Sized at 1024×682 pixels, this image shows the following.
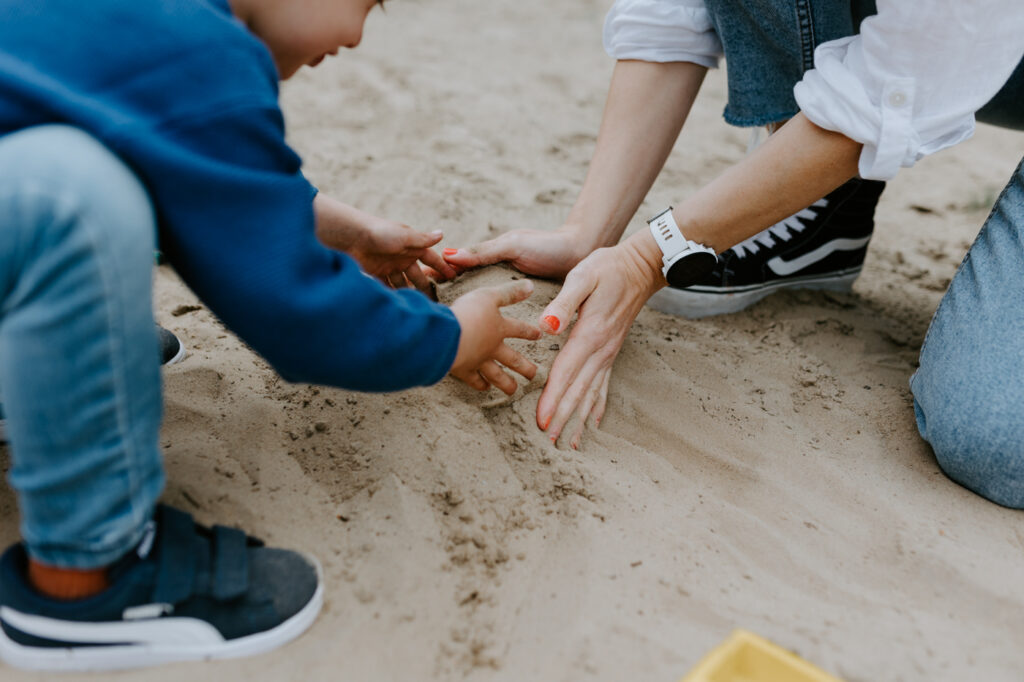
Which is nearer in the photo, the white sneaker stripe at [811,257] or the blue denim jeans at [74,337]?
the blue denim jeans at [74,337]

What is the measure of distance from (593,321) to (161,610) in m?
0.92

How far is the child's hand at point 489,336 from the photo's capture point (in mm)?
1281

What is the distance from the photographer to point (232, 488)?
132cm

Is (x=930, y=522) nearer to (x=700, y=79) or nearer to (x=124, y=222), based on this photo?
(x=700, y=79)

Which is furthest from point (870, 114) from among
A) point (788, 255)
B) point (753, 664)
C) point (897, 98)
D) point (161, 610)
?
point (161, 610)

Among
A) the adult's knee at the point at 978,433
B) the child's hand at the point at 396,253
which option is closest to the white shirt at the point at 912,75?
the adult's knee at the point at 978,433

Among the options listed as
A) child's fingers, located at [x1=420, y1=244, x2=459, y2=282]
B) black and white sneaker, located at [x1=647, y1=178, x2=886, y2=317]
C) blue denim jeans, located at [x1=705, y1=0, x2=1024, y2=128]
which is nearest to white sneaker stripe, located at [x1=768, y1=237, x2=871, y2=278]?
black and white sneaker, located at [x1=647, y1=178, x2=886, y2=317]

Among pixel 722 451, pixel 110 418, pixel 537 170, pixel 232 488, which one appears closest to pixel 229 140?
pixel 110 418

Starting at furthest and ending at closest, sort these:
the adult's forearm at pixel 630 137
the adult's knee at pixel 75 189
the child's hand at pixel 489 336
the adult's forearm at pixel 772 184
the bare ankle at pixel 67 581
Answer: the adult's forearm at pixel 630 137 < the adult's forearm at pixel 772 184 < the child's hand at pixel 489 336 < the bare ankle at pixel 67 581 < the adult's knee at pixel 75 189

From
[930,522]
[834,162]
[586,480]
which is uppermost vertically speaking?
[834,162]

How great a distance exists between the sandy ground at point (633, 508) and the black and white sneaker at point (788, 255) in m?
0.05

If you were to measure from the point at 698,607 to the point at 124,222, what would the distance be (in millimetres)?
900

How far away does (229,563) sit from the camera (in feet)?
3.60

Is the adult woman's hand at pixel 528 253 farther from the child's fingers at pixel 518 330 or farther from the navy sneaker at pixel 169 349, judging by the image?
the navy sneaker at pixel 169 349
